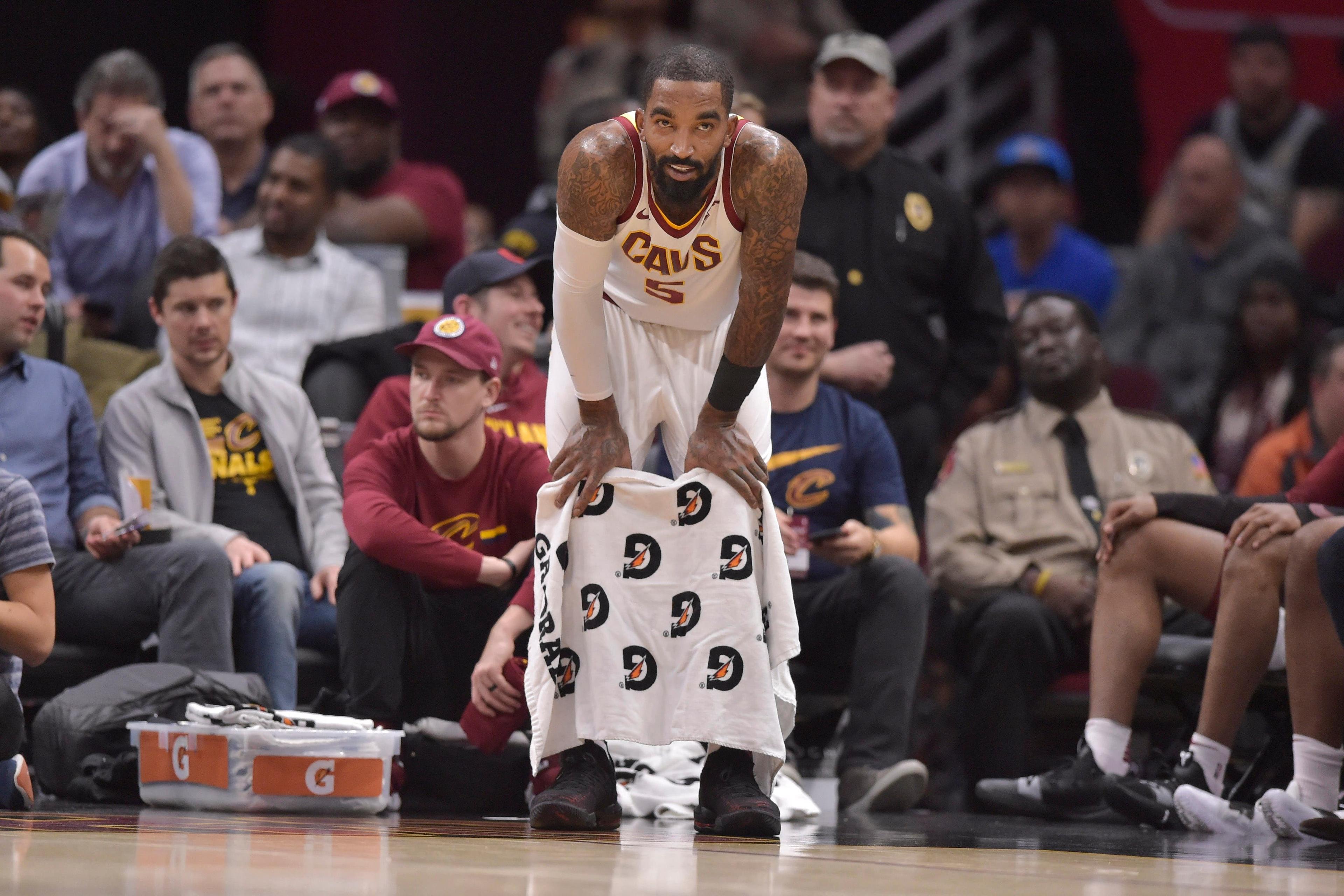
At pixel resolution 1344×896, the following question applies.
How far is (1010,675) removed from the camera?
15.5 feet

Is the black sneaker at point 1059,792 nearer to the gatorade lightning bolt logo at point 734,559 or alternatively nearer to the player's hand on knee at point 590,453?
the gatorade lightning bolt logo at point 734,559

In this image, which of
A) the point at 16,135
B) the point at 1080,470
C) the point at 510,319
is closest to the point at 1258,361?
the point at 1080,470

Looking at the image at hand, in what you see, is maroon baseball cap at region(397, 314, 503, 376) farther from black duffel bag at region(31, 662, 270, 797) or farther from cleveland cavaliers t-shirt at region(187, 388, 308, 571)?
black duffel bag at region(31, 662, 270, 797)

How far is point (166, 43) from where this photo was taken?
892 cm

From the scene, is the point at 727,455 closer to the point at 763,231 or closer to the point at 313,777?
the point at 763,231

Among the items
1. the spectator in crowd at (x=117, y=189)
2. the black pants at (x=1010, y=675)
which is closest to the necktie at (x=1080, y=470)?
the black pants at (x=1010, y=675)

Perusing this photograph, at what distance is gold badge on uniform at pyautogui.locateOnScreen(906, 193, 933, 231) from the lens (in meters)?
5.65

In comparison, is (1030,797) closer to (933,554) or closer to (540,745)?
(933,554)

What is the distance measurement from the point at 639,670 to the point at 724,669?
0.18m

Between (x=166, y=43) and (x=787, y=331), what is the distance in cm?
546

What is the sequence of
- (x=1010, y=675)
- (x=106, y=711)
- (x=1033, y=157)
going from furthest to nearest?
(x=1033, y=157) < (x=1010, y=675) < (x=106, y=711)

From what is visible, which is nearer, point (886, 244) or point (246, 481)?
point (246, 481)

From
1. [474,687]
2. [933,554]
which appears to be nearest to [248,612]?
[474,687]

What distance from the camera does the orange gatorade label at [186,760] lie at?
12.1 feet
